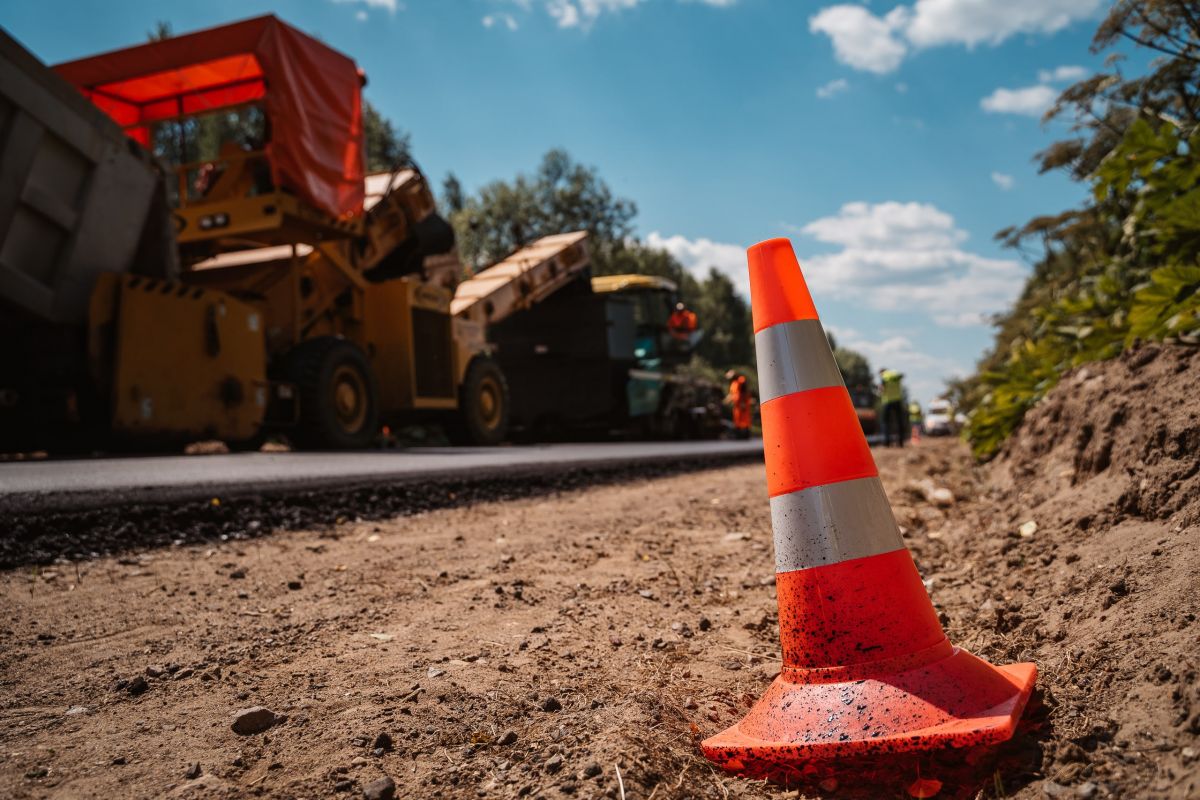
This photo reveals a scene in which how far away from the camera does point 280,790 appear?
66.9 inches

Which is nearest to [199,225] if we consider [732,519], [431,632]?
[732,519]

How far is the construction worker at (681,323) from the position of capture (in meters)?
18.3

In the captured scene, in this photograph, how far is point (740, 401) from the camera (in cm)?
2089

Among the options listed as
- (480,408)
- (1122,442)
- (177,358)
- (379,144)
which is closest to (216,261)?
(177,358)

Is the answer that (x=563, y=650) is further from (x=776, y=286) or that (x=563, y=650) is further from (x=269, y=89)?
(x=269, y=89)

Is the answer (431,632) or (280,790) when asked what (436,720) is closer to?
(280,790)

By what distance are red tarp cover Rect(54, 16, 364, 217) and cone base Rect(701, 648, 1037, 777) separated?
26.7 ft

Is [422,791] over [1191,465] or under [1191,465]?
under

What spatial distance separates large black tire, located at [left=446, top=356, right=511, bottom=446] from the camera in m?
12.0

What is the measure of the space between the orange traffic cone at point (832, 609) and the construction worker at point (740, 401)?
18.5 m

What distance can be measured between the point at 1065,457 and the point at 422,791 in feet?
11.6

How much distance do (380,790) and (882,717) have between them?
39.3 inches

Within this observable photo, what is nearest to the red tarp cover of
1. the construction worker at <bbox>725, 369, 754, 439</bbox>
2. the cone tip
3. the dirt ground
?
the dirt ground

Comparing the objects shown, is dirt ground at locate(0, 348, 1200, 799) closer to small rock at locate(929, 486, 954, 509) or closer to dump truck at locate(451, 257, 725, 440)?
small rock at locate(929, 486, 954, 509)
